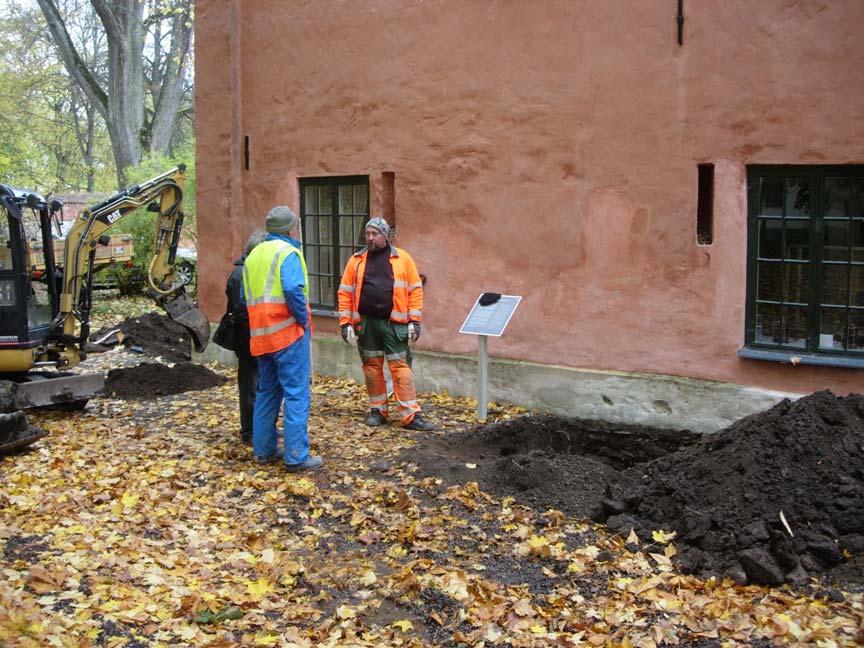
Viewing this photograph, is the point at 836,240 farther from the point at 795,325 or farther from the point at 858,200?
the point at 795,325

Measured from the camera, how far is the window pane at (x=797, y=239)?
7.55 metres

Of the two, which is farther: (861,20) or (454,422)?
(454,422)

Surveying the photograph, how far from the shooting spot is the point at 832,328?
7.48 meters

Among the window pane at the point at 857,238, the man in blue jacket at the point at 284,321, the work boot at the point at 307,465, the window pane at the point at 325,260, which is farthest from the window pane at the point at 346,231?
the window pane at the point at 857,238

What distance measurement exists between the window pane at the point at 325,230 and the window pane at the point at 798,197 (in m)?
5.73

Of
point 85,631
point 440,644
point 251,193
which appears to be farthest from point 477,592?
point 251,193

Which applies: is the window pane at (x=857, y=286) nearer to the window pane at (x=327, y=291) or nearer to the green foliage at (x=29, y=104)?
the window pane at (x=327, y=291)

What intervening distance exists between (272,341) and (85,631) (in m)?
3.06

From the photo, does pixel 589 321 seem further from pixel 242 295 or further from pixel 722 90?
pixel 242 295

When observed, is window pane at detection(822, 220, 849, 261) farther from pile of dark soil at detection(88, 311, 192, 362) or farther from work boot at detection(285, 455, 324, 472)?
pile of dark soil at detection(88, 311, 192, 362)

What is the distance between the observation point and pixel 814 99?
7293 mm

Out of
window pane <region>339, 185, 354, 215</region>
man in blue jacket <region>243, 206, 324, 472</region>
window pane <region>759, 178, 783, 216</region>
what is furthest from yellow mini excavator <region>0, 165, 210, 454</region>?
window pane <region>759, 178, 783, 216</region>

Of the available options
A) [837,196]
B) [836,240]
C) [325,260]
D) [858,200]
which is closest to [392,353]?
[325,260]

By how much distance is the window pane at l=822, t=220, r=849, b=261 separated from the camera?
24.2 ft
